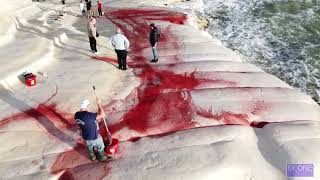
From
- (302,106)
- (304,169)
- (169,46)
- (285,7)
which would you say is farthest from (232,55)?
(285,7)

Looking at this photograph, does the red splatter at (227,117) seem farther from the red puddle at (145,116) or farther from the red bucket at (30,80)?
the red bucket at (30,80)

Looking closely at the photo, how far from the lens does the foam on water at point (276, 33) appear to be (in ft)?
70.0

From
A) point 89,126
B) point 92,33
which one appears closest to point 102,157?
point 89,126

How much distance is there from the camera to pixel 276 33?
83.8 feet

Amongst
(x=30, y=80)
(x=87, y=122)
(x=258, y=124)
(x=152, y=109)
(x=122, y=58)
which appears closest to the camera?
(x=87, y=122)

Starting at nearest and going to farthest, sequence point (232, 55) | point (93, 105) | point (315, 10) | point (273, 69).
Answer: point (93, 105), point (232, 55), point (273, 69), point (315, 10)

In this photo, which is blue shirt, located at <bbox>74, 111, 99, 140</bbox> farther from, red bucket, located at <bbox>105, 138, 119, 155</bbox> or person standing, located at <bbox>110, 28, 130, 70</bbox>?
person standing, located at <bbox>110, 28, 130, 70</bbox>

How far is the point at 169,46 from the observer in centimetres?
1944

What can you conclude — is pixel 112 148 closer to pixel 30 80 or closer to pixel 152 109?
pixel 152 109

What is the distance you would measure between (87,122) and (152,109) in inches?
163

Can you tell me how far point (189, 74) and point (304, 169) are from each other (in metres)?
6.65

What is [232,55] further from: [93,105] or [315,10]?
[315,10]

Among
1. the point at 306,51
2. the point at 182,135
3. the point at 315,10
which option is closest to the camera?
the point at 182,135

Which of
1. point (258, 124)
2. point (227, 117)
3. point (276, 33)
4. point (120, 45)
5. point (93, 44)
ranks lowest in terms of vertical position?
point (276, 33)
